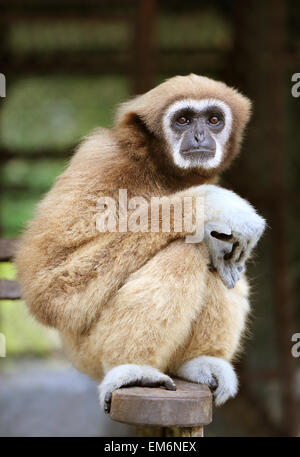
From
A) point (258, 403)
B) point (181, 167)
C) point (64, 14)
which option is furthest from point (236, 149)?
point (258, 403)

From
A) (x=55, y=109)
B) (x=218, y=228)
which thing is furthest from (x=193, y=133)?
(x=55, y=109)

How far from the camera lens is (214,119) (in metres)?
3.85

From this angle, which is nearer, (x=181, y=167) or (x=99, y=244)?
(x=99, y=244)

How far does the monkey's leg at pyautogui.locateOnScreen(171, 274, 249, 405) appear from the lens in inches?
137

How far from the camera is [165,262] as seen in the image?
3.24m

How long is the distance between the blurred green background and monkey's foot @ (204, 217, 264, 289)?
10.5 feet

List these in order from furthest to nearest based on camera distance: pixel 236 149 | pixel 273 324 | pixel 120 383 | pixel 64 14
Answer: pixel 273 324 → pixel 64 14 → pixel 236 149 → pixel 120 383

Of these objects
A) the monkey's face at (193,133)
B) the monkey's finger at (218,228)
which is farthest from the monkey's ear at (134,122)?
the monkey's finger at (218,228)

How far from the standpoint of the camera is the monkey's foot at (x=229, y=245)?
3.24 metres

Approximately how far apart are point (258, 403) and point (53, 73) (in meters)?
4.24

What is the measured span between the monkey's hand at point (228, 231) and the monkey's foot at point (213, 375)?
0.52 m

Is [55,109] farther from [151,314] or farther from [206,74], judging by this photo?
[151,314]

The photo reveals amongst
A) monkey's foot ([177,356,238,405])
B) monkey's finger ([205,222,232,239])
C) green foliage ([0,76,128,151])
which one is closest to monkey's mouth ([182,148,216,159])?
monkey's finger ([205,222,232,239])
